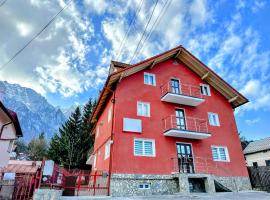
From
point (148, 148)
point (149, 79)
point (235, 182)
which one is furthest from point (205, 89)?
point (148, 148)

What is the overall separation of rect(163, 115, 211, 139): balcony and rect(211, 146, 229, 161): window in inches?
66.2

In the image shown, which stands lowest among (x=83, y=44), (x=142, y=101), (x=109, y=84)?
(x=142, y=101)

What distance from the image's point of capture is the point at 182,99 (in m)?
17.9

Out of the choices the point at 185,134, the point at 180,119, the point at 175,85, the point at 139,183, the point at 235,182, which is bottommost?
the point at 139,183

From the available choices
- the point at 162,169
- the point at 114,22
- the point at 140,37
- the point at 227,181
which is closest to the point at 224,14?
the point at 140,37

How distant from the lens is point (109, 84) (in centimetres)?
1683

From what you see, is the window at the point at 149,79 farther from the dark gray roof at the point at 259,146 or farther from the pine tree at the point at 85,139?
the pine tree at the point at 85,139

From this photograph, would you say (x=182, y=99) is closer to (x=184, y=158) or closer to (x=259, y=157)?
(x=184, y=158)

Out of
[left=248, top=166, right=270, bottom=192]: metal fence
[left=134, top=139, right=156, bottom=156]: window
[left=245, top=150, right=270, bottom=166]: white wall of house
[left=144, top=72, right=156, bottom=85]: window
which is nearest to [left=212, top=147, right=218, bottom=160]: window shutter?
[left=248, top=166, right=270, bottom=192]: metal fence

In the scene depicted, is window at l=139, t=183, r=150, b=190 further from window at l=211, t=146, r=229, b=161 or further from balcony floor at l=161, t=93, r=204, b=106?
balcony floor at l=161, t=93, r=204, b=106

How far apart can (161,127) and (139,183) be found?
184 inches

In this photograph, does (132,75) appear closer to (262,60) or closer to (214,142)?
(214,142)

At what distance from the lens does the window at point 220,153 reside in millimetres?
17384

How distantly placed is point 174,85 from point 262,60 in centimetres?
967
